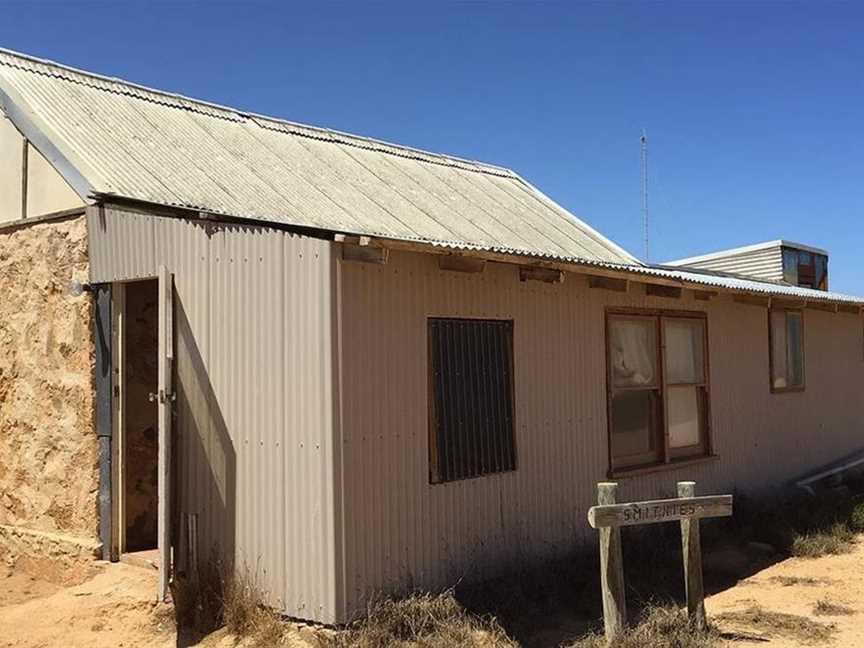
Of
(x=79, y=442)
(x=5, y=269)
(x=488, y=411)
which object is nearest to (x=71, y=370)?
(x=79, y=442)

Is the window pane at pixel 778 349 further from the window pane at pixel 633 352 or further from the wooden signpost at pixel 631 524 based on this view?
the wooden signpost at pixel 631 524

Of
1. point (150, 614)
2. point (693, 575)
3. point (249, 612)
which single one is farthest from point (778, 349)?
point (150, 614)

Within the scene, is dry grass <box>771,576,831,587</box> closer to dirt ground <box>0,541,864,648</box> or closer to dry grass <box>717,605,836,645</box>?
dirt ground <box>0,541,864,648</box>

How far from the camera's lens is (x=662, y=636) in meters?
6.20

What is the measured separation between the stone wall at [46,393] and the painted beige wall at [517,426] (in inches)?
109

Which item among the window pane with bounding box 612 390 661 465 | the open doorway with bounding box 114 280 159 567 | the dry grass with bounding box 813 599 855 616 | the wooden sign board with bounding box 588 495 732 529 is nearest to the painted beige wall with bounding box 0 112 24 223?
the open doorway with bounding box 114 280 159 567

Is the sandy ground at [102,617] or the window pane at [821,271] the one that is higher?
the window pane at [821,271]

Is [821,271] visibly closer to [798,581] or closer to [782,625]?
[798,581]

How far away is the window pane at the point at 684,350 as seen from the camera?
10031 mm

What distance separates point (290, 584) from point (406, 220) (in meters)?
4.67

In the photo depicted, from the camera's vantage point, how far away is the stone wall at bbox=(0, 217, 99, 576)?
25.5 feet

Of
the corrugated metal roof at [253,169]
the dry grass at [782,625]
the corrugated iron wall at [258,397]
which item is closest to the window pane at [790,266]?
the corrugated metal roof at [253,169]

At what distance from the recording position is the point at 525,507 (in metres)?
7.76

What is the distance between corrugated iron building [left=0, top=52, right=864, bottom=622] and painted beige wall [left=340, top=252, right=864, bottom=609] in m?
0.02
